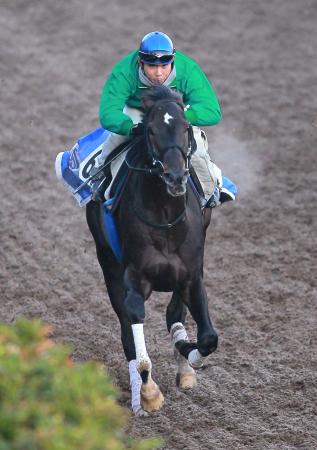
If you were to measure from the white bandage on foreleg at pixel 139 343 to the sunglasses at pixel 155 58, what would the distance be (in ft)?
5.73

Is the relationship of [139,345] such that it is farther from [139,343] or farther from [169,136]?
[169,136]

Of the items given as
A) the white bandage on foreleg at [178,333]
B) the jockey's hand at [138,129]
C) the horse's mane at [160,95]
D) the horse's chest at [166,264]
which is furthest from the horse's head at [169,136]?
the white bandage on foreleg at [178,333]

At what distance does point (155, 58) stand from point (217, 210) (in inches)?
175

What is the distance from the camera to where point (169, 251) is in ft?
21.8

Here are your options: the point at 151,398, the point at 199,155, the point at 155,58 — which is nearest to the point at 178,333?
the point at 151,398

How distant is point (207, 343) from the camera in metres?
6.83

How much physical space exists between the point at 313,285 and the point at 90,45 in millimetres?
7377

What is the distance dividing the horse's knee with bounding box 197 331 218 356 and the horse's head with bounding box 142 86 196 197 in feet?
3.88

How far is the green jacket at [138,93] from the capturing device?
6758 millimetres

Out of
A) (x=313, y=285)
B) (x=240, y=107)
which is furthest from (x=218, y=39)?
(x=313, y=285)

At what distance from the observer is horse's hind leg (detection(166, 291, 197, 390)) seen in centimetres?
731

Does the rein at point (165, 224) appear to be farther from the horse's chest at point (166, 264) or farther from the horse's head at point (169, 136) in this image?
the horse's head at point (169, 136)

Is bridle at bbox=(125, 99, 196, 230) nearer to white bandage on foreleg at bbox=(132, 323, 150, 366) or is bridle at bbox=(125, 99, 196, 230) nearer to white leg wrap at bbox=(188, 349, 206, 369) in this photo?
white bandage on foreleg at bbox=(132, 323, 150, 366)

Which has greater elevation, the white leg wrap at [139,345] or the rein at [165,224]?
the rein at [165,224]
